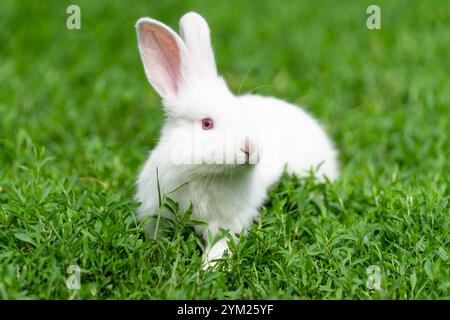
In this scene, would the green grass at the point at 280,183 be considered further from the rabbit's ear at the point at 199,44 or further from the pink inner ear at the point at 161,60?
the rabbit's ear at the point at 199,44

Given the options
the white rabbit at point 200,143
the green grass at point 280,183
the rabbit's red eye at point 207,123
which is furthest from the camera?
the rabbit's red eye at point 207,123

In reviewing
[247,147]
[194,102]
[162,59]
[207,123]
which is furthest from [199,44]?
[247,147]

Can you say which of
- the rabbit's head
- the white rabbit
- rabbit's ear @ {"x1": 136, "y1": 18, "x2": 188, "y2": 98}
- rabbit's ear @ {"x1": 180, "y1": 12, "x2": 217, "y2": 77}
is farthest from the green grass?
rabbit's ear @ {"x1": 180, "y1": 12, "x2": 217, "y2": 77}

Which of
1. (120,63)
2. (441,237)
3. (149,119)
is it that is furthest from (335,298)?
(120,63)

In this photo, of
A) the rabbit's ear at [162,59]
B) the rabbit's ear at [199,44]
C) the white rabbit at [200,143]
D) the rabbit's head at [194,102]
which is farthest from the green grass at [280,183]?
the rabbit's ear at [199,44]

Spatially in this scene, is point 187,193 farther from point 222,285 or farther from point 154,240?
point 222,285

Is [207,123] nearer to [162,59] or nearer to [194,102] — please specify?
[194,102]
